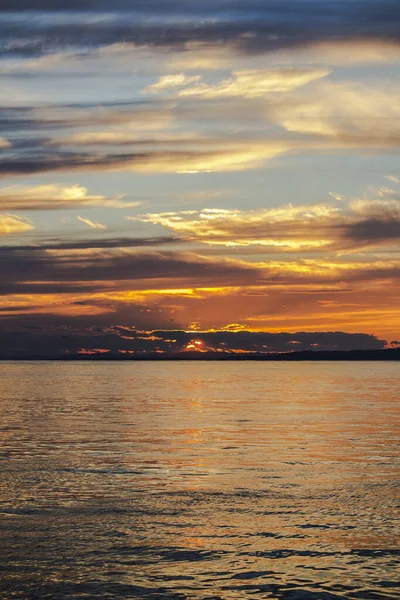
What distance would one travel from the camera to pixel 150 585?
1927 cm

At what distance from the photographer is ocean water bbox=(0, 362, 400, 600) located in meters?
19.6

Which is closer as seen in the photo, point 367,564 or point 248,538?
point 367,564

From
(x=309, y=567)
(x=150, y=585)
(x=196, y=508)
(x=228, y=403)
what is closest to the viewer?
(x=150, y=585)

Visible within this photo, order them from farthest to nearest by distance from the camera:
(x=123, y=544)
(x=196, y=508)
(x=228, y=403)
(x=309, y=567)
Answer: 1. (x=228, y=403)
2. (x=196, y=508)
3. (x=123, y=544)
4. (x=309, y=567)

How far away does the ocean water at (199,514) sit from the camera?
19.6 m

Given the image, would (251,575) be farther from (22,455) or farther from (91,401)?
(91,401)

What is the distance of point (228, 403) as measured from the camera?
9381 cm

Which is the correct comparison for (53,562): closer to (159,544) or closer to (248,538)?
(159,544)

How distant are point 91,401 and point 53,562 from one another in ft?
244

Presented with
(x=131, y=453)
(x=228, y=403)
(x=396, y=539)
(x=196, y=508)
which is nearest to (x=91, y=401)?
(x=228, y=403)

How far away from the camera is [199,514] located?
2738 cm

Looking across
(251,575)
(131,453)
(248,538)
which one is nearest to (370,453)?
(131,453)

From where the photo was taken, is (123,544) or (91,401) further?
(91,401)

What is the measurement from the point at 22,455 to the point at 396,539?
24699 millimetres
